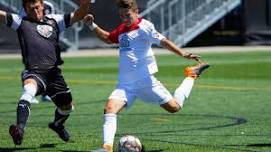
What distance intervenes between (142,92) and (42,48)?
1391 millimetres

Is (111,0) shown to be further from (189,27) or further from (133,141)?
(133,141)

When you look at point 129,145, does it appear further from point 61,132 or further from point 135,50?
point 61,132

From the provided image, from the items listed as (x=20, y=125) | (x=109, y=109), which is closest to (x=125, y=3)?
(x=109, y=109)

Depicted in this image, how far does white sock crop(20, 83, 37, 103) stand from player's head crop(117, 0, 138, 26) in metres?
1.32

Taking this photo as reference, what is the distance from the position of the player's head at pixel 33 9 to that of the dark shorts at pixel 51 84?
67 centimetres

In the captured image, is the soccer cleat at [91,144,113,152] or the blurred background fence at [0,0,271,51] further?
the blurred background fence at [0,0,271,51]

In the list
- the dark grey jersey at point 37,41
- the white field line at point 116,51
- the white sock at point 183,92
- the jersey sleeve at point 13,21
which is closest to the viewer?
the dark grey jersey at point 37,41

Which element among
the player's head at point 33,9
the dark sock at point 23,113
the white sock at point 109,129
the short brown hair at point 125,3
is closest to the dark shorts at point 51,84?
the dark sock at point 23,113

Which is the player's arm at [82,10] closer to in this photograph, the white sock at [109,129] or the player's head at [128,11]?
the player's head at [128,11]

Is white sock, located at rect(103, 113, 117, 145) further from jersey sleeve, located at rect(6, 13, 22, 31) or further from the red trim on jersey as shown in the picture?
jersey sleeve, located at rect(6, 13, 22, 31)

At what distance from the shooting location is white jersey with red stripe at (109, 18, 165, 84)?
9227mm

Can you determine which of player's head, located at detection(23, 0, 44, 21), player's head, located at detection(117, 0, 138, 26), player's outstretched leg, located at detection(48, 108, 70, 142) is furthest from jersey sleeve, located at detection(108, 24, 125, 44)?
player's outstretched leg, located at detection(48, 108, 70, 142)

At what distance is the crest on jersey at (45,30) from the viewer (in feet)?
32.3

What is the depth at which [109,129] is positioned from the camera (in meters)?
8.70
